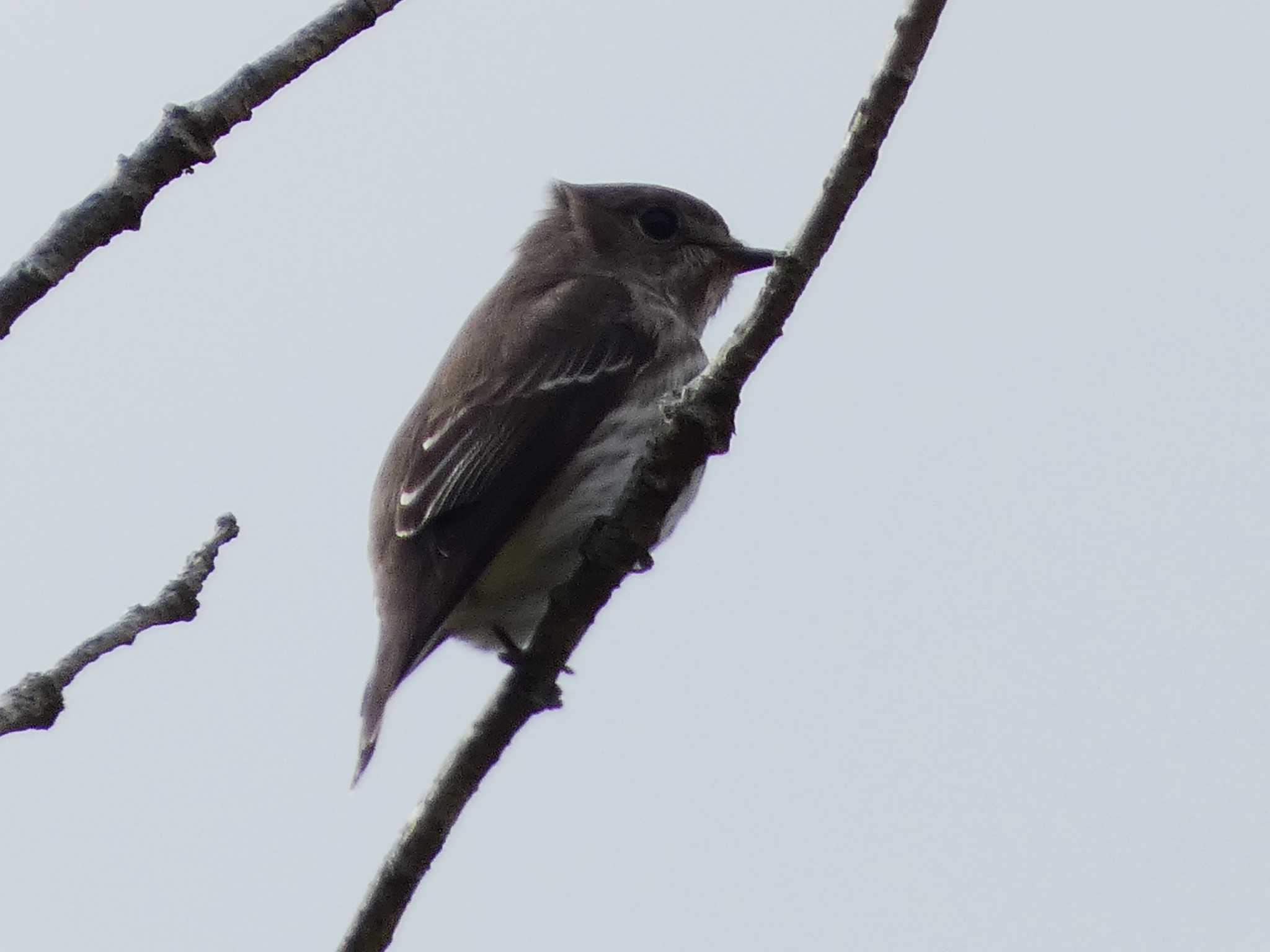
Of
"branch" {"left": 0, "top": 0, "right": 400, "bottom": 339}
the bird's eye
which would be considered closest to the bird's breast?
the bird's eye

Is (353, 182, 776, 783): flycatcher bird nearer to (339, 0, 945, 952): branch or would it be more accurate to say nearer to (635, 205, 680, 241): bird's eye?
(635, 205, 680, 241): bird's eye

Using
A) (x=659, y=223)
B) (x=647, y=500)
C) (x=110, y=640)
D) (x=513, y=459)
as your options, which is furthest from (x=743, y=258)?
(x=110, y=640)

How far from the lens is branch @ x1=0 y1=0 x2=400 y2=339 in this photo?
3.61m

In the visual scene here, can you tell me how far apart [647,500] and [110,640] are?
176 cm

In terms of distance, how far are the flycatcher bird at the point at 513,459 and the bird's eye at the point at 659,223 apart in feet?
1.80

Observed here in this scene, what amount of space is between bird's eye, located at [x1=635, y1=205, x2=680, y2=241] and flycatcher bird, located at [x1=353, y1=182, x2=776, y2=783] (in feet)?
1.80

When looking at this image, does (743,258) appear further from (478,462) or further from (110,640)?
(110,640)

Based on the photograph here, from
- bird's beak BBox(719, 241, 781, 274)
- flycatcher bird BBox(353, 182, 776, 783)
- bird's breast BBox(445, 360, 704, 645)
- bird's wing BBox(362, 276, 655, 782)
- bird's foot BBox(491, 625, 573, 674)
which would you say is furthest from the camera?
bird's beak BBox(719, 241, 781, 274)

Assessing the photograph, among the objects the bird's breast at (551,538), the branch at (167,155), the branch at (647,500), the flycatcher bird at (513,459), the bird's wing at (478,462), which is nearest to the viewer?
the branch at (167,155)

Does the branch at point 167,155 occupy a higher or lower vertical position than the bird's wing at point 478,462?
lower

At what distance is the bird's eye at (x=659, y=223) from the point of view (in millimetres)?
9055

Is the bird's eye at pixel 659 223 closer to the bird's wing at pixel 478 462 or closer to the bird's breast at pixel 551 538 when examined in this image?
the bird's wing at pixel 478 462

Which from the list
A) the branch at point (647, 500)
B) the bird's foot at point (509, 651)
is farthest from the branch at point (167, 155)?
the bird's foot at point (509, 651)

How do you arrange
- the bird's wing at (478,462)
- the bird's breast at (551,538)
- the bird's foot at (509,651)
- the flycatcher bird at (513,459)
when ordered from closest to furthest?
the bird's foot at (509,651) → the bird's wing at (478,462) → the flycatcher bird at (513,459) → the bird's breast at (551,538)
